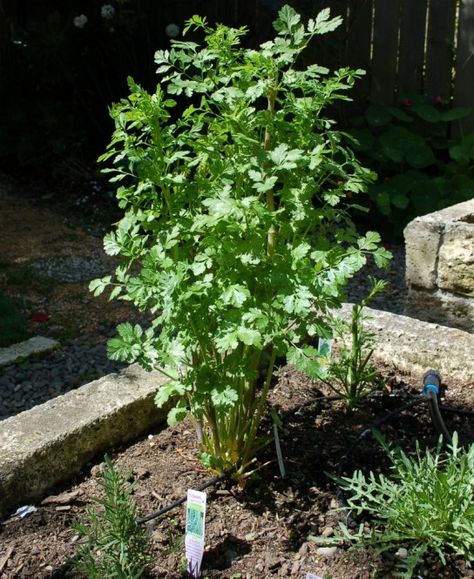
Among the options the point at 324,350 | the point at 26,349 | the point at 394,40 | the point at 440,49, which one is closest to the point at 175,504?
the point at 324,350

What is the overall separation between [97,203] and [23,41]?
1508 mm

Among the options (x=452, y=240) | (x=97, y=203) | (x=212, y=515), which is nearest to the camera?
(x=212, y=515)

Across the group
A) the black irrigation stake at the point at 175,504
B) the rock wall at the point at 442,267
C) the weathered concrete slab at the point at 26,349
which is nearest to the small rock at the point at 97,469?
the black irrigation stake at the point at 175,504

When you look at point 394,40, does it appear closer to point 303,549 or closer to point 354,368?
point 354,368

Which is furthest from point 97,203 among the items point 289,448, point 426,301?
point 289,448

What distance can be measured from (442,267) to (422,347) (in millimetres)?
695

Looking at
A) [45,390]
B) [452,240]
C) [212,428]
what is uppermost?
[452,240]

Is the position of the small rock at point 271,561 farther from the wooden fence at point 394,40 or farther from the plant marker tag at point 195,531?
the wooden fence at point 394,40

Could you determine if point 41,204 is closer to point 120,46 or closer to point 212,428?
point 120,46

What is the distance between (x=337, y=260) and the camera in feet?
6.93

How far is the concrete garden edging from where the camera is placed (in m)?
2.41

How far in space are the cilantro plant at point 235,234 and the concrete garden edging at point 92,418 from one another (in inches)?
12.5

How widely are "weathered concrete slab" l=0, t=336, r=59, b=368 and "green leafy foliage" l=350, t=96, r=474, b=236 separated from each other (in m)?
2.57

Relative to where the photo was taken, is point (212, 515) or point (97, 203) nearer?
point (212, 515)
